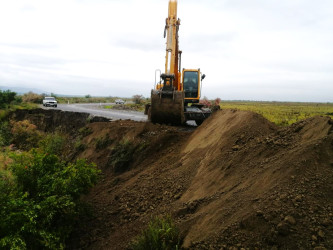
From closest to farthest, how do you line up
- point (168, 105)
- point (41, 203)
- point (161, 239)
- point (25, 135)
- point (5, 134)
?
point (161, 239) → point (41, 203) → point (168, 105) → point (25, 135) → point (5, 134)

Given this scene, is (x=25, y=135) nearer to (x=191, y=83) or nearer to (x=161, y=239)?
(x=191, y=83)

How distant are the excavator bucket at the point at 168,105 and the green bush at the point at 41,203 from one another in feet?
18.3

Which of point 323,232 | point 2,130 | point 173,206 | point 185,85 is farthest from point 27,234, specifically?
point 2,130

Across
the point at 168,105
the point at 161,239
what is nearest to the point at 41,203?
the point at 161,239

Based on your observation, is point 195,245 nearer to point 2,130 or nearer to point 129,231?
point 129,231

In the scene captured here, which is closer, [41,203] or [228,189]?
[228,189]

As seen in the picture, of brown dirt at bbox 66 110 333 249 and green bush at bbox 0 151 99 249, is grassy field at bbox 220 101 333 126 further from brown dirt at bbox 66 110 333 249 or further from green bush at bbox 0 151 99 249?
green bush at bbox 0 151 99 249

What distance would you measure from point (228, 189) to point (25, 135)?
54.5 feet

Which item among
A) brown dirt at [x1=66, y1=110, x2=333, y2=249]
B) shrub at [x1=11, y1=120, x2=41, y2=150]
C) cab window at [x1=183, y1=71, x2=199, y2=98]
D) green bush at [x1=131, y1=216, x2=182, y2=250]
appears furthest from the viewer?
shrub at [x1=11, y1=120, x2=41, y2=150]

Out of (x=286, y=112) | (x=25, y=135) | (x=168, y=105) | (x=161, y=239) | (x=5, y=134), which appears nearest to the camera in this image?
(x=161, y=239)

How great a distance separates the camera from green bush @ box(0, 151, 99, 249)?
5.46 m

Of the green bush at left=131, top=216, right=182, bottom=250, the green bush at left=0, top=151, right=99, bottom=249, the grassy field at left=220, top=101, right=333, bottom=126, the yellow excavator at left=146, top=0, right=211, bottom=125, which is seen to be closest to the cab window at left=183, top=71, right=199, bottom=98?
the yellow excavator at left=146, top=0, right=211, bottom=125

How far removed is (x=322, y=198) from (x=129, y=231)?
3.40 metres

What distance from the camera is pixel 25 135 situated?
18.0 meters
